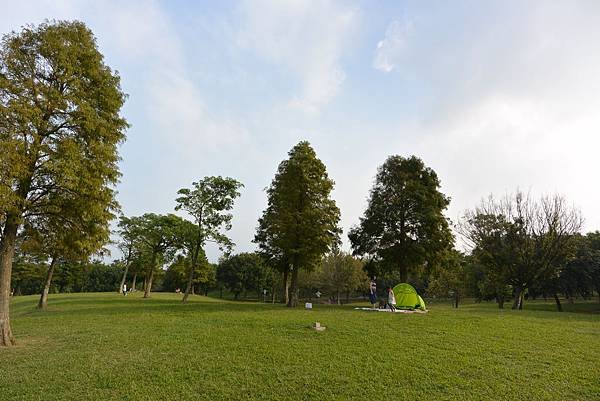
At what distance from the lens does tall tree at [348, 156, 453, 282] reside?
27922mm

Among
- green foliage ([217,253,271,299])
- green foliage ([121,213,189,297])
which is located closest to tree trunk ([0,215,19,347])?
green foliage ([121,213,189,297])

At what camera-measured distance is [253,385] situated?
26.8 feet

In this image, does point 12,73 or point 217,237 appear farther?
point 217,237

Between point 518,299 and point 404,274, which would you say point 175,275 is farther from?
point 518,299

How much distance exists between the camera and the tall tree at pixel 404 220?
27922mm

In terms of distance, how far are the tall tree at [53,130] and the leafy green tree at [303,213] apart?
42.9 ft

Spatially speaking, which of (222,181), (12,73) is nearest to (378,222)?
(222,181)

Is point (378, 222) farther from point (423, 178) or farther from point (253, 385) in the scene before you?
point (253, 385)

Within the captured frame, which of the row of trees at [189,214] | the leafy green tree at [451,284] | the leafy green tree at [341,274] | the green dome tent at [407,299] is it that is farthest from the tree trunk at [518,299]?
the leafy green tree at [341,274]

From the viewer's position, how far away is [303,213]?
25.3 m

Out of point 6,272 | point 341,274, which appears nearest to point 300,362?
point 6,272

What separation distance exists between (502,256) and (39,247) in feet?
116

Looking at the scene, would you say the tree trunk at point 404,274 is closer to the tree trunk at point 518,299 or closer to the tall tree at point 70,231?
Answer: the tree trunk at point 518,299

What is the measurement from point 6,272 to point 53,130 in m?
5.34
